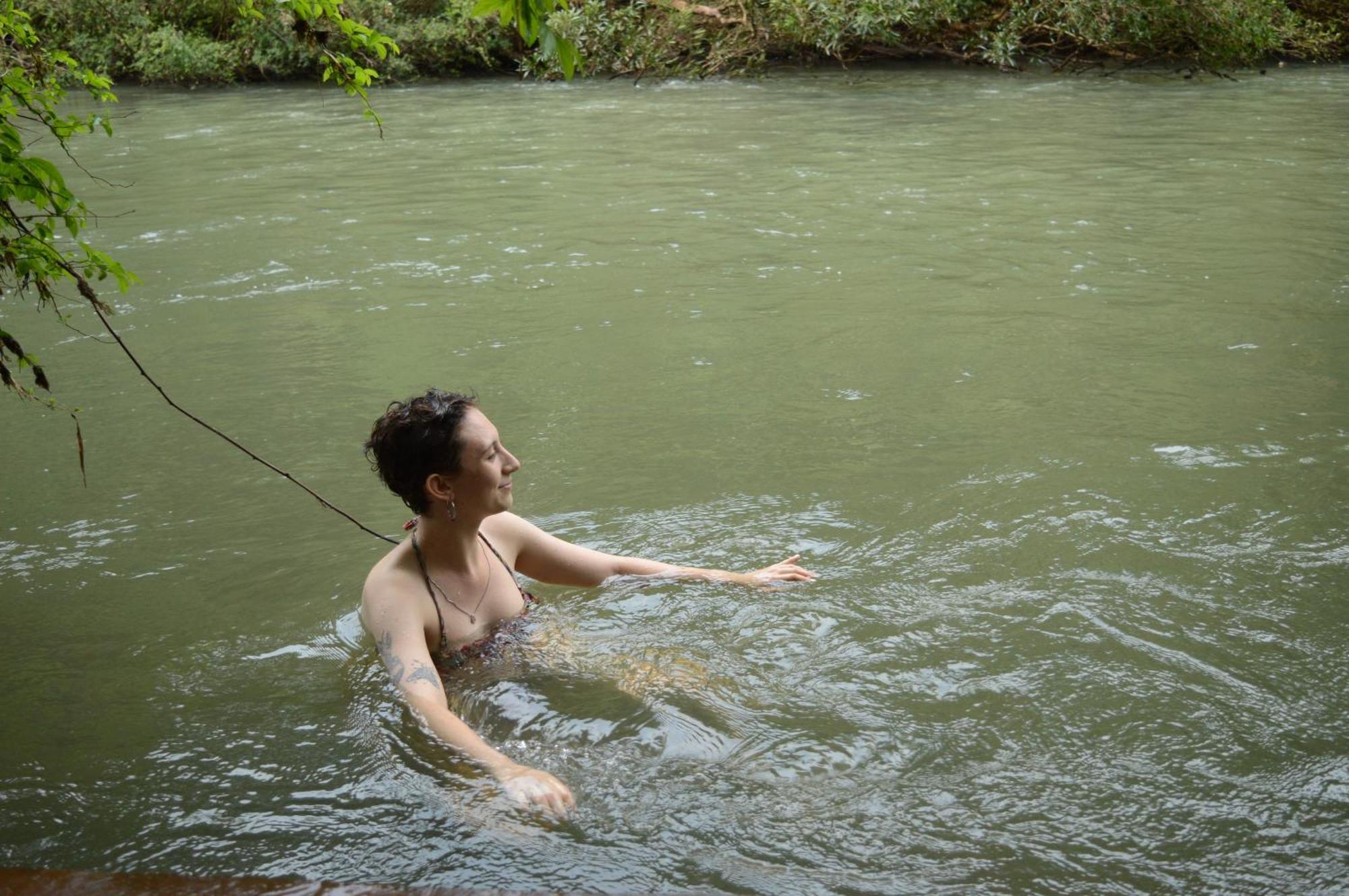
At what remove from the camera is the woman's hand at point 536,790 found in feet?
10.2

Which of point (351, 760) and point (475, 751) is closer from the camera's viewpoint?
point (475, 751)

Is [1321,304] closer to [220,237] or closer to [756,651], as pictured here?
[756,651]

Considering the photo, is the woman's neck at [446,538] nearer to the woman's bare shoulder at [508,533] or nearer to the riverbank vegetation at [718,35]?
the woman's bare shoulder at [508,533]

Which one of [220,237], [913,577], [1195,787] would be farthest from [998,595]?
[220,237]

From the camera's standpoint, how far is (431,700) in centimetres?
340

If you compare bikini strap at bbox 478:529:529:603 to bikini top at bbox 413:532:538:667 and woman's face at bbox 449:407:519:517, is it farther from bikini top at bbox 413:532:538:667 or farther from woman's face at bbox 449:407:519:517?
woman's face at bbox 449:407:519:517

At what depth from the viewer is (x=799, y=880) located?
298 centimetres

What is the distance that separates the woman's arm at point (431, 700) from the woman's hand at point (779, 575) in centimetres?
115

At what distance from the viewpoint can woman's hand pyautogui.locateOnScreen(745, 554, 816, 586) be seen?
14.3 feet

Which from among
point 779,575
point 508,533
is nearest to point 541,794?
point 508,533

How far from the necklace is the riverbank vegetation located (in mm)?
13874

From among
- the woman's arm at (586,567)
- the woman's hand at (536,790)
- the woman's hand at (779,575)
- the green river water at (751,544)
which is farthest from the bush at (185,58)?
the woman's hand at (536,790)

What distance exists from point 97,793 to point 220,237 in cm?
796

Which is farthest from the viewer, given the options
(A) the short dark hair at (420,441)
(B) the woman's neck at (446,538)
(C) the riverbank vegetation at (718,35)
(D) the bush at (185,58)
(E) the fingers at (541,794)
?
(D) the bush at (185,58)
